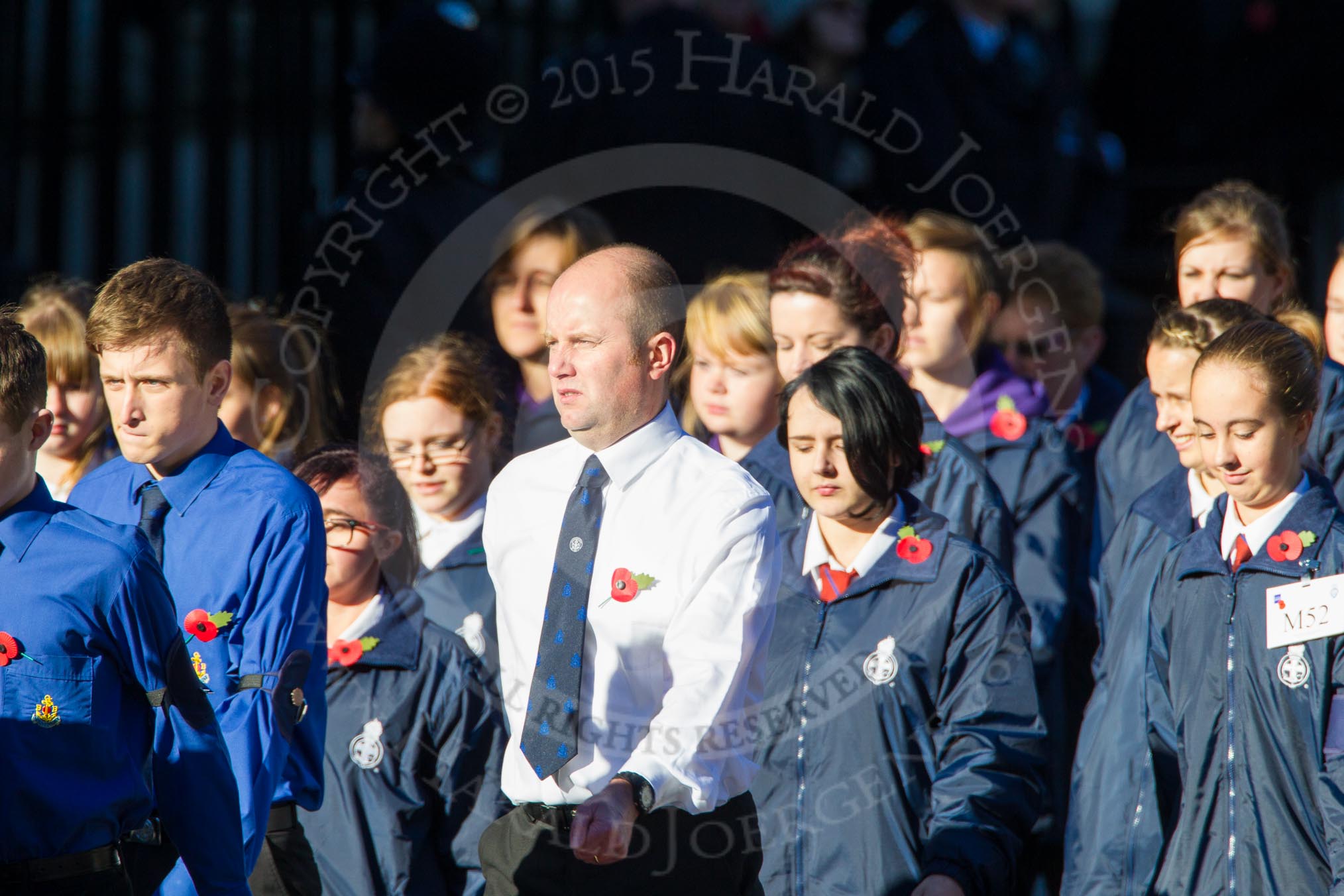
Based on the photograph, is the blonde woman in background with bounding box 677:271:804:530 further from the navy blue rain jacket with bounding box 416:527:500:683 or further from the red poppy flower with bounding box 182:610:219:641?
the red poppy flower with bounding box 182:610:219:641

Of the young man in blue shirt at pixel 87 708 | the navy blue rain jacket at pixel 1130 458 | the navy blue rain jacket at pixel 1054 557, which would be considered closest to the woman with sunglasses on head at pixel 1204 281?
the navy blue rain jacket at pixel 1130 458

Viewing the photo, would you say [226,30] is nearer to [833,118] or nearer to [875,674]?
[833,118]

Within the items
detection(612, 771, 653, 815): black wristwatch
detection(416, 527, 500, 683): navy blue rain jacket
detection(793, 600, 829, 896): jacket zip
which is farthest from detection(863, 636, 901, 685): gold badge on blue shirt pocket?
detection(416, 527, 500, 683): navy blue rain jacket

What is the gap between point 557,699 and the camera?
9.11 ft

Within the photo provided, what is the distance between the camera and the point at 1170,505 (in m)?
3.64

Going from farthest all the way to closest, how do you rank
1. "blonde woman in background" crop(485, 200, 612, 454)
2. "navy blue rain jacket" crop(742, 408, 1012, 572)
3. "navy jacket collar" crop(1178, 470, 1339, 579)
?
"blonde woman in background" crop(485, 200, 612, 454) → "navy blue rain jacket" crop(742, 408, 1012, 572) → "navy jacket collar" crop(1178, 470, 1339, 579)

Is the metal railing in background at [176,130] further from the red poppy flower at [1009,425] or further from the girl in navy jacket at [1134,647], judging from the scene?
the girl in navy jacket at [1134,647]

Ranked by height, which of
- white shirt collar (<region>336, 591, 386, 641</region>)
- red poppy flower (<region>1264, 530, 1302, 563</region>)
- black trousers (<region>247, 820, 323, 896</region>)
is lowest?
black trousers (<region>247, 820, 323, 896</region>)

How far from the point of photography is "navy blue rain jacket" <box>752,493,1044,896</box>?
3.22 meters

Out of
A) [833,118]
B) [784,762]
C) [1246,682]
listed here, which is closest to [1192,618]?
[1246,682]

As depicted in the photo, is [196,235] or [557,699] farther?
[196,235]

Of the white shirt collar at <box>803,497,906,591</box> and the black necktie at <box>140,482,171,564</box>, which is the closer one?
the black necktie at <box>140,482,171,564</box>

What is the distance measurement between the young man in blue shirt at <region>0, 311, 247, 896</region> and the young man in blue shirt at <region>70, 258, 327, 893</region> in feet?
0.81

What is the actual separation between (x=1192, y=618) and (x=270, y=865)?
6.38 ft
